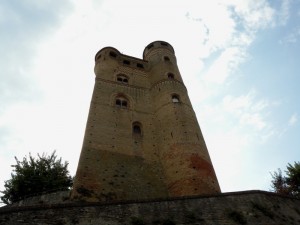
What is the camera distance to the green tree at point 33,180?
17.7m

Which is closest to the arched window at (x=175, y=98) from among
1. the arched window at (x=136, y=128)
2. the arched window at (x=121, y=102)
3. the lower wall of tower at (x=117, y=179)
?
the arched window at (x=136, y=128)

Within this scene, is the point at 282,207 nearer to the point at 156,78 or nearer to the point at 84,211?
the point at 84,211

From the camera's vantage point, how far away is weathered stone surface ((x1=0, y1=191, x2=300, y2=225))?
8.34 m

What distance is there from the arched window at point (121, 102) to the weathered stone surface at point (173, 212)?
11.2 metres

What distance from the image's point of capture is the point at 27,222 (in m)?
8.04

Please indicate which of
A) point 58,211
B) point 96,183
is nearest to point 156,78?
point 96,183

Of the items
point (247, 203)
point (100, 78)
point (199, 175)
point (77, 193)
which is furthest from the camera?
point (100, 78)

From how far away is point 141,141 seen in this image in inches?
701

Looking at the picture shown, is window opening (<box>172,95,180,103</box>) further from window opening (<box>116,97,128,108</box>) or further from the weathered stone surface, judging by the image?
the weathered stone surface

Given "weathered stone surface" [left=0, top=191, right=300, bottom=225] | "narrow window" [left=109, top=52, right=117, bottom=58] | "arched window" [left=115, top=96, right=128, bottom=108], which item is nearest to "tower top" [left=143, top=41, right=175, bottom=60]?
"narrow window" [left=109, top=52, right=117, bottom=58]

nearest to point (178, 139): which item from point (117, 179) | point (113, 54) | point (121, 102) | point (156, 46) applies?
point (117, 179)

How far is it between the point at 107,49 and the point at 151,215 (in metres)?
19.8

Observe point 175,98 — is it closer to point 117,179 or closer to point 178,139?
point 178,139

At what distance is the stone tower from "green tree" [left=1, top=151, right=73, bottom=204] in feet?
12.9
